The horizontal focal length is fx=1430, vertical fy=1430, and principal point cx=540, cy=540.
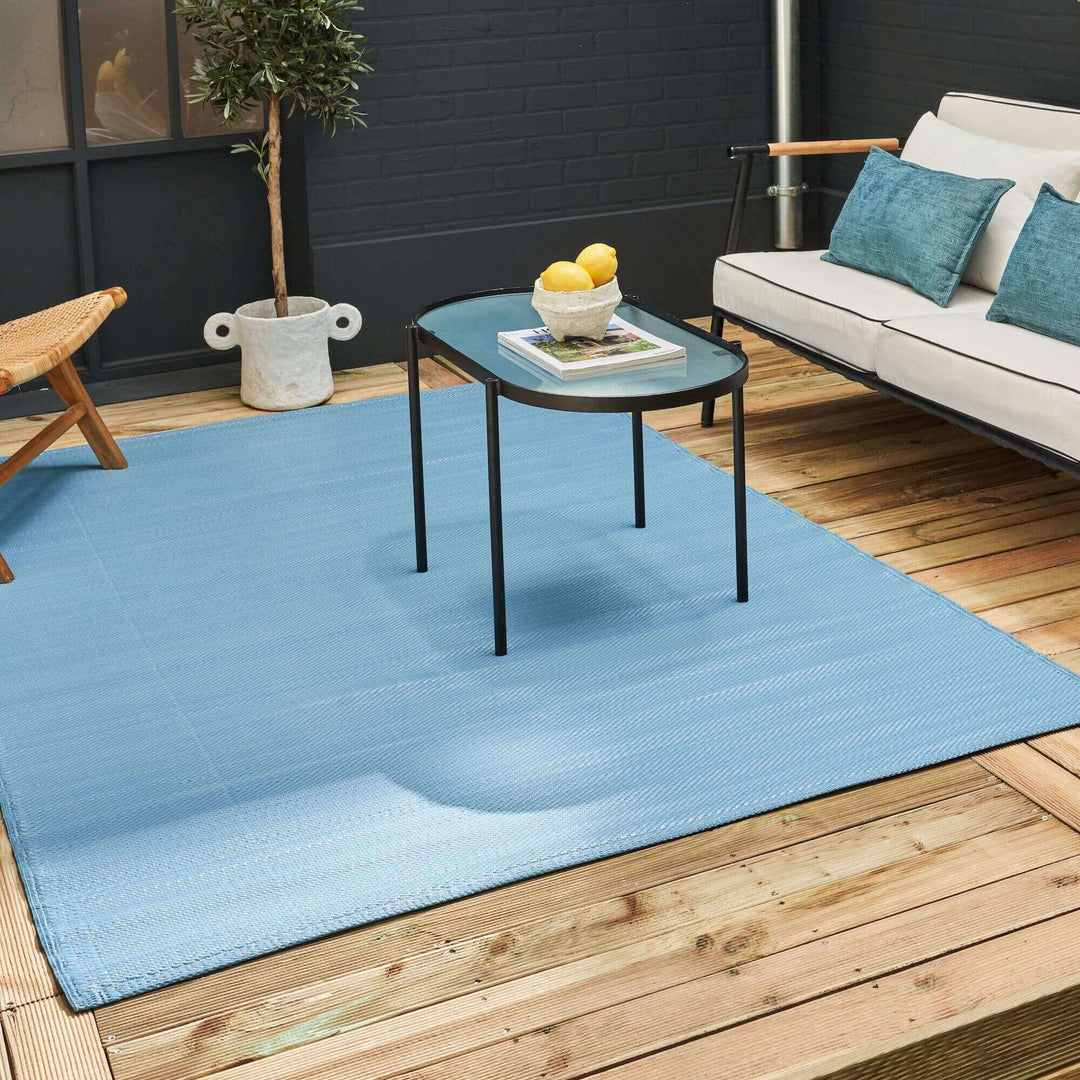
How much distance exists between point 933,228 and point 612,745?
1852 millimetres

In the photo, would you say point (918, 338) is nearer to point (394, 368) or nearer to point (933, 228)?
point (933, 228)

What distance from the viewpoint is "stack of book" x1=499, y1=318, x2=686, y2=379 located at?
2.81m

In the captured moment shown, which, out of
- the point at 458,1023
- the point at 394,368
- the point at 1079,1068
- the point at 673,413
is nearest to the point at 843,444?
the point at 673,413

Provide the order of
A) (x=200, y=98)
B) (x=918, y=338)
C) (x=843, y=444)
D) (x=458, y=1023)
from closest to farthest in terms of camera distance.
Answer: (x=458, y=1023), (x=918, y=338), (x=843, y=444), (x=200, y=98)

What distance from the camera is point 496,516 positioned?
9.24 ft

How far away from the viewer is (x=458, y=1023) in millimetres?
1940

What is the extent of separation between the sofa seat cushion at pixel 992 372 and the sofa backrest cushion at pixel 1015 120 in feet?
2.24

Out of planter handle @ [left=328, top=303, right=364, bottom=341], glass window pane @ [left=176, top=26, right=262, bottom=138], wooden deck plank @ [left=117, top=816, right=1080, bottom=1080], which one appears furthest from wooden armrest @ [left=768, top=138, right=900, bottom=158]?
wooden deck plank @ [left=117, top=816, right=1080, bottom=1080]

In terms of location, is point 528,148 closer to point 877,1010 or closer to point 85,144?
point 85,144

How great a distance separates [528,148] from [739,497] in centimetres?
241

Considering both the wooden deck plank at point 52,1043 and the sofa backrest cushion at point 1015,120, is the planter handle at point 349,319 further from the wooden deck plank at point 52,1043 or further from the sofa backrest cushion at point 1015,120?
the wooden deck plank at point 52,1043

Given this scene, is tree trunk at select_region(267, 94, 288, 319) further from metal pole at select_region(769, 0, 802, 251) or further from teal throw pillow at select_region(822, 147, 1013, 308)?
metal pole at select_region(769, 0, 802, 251)

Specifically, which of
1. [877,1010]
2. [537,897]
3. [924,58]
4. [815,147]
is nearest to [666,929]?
[537,897]

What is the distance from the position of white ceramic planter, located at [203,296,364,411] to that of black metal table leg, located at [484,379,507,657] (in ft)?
5.93
